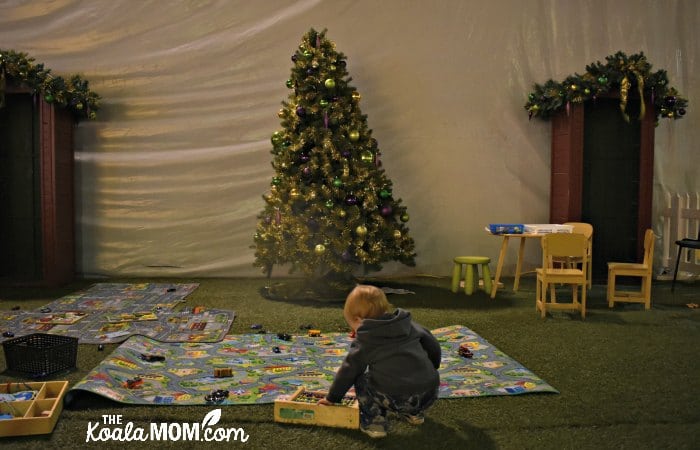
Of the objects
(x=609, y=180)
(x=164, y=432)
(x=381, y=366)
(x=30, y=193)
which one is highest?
(x=609, y=180)

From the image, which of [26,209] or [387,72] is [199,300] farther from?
[387,72]

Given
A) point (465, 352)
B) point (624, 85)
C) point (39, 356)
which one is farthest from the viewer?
point (624, 85)

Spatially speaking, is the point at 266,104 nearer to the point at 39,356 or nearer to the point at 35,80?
the point at 35,80

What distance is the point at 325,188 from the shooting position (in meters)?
5.96

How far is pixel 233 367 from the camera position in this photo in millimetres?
3719

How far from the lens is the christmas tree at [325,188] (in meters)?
5.95

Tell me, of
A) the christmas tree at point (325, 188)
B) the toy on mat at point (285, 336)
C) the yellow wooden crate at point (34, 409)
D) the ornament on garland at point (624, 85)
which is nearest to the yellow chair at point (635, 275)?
the ornament on garland at point (624, 85)

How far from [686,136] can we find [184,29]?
217 inches

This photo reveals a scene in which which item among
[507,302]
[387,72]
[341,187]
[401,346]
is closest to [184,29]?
[387,72]

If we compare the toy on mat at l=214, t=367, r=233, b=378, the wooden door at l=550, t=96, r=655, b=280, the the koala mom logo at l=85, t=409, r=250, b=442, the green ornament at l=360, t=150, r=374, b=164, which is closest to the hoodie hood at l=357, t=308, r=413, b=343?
the the koala mom logo at l=85, t=409, r=250, b=442

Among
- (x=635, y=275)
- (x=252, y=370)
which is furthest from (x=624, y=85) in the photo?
(x=252, y=370)

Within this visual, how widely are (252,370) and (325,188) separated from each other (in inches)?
101

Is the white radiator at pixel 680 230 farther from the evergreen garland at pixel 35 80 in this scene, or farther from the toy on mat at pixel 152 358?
the evergreen garland at pixel 35 80

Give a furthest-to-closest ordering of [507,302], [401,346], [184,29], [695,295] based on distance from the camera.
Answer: [184,29] < [695,295] < [507,302] < [401,346]
